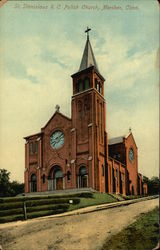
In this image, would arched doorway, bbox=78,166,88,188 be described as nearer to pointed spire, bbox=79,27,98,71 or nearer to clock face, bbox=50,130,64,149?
clock face, bbox=50,130,64,149

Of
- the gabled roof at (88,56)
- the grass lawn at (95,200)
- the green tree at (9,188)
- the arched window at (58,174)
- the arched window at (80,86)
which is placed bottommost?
the grass lawn at (95,200)

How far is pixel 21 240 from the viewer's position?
22.5ft

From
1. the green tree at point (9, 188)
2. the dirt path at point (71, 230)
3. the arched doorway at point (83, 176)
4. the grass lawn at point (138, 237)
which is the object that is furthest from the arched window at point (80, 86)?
the grass lawn at point (138, 237)

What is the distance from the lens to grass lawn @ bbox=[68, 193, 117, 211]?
800 centimetres

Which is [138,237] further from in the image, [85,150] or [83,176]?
[85,150]

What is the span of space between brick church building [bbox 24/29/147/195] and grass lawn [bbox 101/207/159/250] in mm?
956

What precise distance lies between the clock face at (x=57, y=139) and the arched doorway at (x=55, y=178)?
0.83 meters

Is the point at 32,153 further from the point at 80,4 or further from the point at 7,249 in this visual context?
the point at 80,4

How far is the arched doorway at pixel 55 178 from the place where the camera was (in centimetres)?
964

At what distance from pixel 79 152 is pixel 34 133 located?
1.78 metres

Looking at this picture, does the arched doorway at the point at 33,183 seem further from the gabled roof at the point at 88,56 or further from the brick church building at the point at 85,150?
the gabled roof at the point at 88,56

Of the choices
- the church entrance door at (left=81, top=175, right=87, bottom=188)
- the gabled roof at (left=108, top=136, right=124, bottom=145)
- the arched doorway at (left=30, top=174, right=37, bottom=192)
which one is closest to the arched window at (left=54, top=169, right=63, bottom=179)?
the arched doorway at (left=30, top=174, right=37, bottom=192)

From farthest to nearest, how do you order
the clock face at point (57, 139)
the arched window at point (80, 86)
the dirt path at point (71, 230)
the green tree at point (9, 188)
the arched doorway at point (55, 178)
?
1. the clock face at point (57, 139)
2. the arched doorway at point (55, 178)
3. the arched window at point (80, 86)
4. the green tree at point (9, 188)
5. the dirt path at point (71, 230)

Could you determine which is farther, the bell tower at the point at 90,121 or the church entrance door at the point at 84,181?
the church entrance door at the point at 84,181
